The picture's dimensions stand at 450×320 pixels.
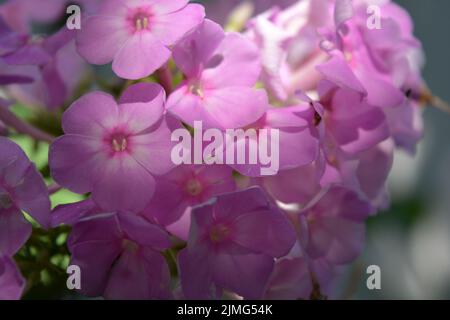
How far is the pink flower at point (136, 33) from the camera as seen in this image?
38 centimetres

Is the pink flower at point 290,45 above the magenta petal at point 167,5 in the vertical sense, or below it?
below

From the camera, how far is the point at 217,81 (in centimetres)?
40

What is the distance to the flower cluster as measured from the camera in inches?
14.4

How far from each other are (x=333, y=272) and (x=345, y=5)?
0.19 metres

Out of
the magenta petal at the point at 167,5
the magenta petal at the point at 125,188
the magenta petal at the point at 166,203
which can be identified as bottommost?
the magenta petal at the point at 166,203

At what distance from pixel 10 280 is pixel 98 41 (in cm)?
14

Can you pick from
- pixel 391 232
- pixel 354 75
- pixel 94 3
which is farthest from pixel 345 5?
pixel 391 232

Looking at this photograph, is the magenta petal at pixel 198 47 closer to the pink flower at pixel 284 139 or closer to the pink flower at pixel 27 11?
the pink flower at pixel 284 139

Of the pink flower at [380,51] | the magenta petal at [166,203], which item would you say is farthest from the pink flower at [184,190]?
the pink flower at [380,51]

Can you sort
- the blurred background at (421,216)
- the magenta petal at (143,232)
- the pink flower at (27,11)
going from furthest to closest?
the blurred background at (421,216) < the pink flower at (27,11) < the magenta petal at (143,232)

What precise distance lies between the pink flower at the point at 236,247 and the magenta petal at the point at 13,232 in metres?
0.09

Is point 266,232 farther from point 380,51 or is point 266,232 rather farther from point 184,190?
point 380,51

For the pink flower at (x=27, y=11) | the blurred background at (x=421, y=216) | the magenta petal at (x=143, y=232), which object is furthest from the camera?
the blurred background at (x=421, y=216)

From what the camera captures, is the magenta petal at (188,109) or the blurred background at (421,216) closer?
the magenta petal at (188,109)
